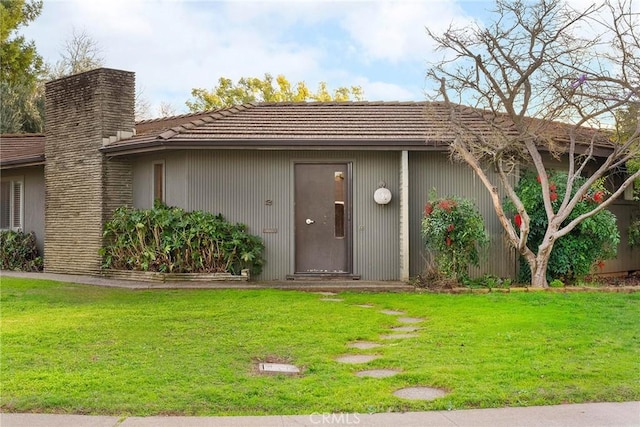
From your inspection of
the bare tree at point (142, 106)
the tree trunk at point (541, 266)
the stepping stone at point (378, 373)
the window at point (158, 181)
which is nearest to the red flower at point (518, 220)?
the tree trunk at point (541, 266)

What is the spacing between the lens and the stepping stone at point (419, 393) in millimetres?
5172

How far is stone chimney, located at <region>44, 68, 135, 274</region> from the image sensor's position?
45.8 ft

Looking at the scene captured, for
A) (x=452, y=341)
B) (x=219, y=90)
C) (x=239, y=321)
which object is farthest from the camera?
(x=219, y=90)

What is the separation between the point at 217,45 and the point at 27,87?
575 inches

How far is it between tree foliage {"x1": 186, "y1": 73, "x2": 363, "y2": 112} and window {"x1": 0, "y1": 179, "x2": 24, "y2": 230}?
24.6m

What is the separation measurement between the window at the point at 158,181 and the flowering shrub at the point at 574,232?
722cm

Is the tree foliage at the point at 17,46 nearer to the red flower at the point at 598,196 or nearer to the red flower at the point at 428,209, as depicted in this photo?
the red flower at the point at 428,209

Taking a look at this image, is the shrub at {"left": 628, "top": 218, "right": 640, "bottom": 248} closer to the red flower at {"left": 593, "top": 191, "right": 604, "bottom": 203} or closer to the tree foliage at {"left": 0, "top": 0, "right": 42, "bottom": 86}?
the red flower at {"left": 593, "top": 191, "right": 604, "bottom": 203}

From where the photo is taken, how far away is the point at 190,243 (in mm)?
12266

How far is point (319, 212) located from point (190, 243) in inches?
105

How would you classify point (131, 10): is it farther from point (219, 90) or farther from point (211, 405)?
point (219, 90)

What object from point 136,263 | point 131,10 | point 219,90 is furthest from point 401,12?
point 219,90

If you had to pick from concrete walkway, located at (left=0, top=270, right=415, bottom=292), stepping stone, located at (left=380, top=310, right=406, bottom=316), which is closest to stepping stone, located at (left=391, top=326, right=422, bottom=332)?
stepping stone, located at (left=380, top=310, right=406, bottom=316)

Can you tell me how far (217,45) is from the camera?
19797 millimetres
